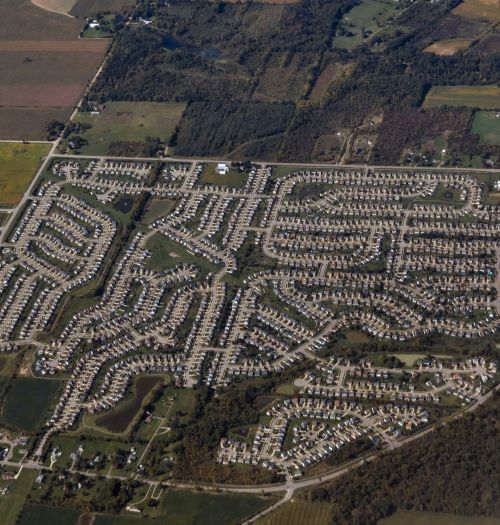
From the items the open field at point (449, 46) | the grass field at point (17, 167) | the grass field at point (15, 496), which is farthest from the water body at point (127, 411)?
the open field at point (449, 46)

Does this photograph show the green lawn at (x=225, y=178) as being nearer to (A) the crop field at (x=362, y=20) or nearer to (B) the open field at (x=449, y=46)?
(A) the crop field at (x=362, y=20)

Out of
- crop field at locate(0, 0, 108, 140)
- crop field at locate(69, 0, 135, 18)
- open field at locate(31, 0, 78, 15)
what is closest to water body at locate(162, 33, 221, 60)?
crop field at locate(0, 0, 108, 140)

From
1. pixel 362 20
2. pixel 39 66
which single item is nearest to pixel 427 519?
pixel 362 20

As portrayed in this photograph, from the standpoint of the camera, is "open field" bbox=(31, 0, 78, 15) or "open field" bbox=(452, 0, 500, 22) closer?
"open field" bbox=(452, 0, 500, 22)

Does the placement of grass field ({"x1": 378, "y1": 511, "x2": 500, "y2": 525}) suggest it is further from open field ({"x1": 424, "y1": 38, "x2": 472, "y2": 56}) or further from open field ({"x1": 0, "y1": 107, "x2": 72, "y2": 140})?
open field ({"x1": 424, "y1": 38, "x2": 472, "y2": 56})

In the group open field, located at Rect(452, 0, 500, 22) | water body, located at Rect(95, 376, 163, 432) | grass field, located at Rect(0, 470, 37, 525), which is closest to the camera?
grass field, located at Rect(0, 470, 37, 525)

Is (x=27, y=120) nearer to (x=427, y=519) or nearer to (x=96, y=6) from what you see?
(x=96, y=6)
